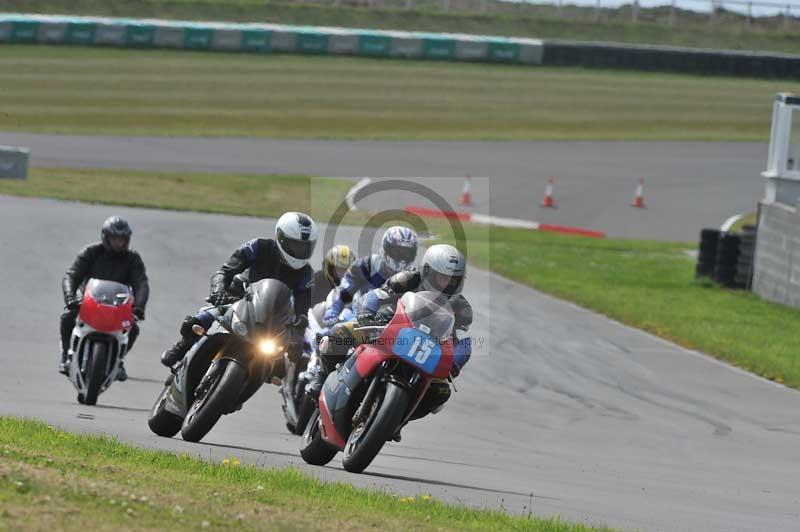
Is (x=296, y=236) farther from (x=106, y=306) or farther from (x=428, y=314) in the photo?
(x=106, y=306)

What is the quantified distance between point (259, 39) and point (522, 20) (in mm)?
15776

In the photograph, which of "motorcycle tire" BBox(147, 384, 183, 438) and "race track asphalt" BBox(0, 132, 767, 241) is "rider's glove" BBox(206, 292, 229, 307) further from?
"race track asphalt" BBox(0, 132, 767, 241)

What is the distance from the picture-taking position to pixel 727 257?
2369 cm

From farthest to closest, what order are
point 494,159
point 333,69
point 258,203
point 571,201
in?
point 333,69
point 494,159
point 571,201
point 258,203

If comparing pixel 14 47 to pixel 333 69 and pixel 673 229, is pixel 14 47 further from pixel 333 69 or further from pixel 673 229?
pixel 673 229

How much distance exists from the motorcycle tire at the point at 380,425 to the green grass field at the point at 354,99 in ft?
96.7

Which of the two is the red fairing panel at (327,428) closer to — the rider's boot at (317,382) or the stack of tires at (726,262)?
the rider's boot at (317,382)

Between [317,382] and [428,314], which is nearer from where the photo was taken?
[428,314]

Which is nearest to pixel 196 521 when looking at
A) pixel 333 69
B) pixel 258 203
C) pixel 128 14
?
pixel 258 203

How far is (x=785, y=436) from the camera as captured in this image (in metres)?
13.2

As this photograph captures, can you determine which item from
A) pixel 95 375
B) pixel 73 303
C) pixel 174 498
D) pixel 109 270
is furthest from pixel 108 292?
pixel 174 498

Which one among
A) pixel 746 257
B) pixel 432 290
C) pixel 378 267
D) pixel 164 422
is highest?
pixel 432 290

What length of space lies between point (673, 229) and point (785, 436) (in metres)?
18.5

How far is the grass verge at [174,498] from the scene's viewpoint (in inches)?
239
